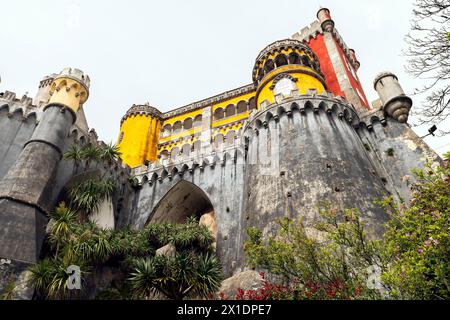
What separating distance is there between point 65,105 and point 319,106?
15.5 m

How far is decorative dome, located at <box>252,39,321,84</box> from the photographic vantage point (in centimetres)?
2567

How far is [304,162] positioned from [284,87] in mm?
7789

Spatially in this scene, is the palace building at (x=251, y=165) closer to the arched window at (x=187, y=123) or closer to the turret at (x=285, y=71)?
the turret at (x=285, y=71)

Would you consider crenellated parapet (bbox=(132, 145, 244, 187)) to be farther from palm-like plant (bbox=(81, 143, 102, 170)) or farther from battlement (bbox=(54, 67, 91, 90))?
battlement (bbox=(54, 67, 91, 90))

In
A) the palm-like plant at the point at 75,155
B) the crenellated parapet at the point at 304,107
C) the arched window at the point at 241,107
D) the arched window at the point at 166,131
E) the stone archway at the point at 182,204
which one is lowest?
the stone archway at the point at 182,204

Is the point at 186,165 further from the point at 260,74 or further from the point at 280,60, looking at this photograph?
the point at 280,60

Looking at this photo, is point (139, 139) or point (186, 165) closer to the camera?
point (186, 165)

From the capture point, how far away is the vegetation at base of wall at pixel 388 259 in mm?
7016

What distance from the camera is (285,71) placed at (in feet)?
79.7

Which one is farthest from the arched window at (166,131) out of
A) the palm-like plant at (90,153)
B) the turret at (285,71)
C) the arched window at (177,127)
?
the palm-like plant at (90,153)

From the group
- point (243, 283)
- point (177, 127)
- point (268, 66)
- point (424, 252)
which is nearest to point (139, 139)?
point (177, 127)

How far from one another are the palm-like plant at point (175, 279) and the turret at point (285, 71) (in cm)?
1247

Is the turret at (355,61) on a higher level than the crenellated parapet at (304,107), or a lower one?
higher

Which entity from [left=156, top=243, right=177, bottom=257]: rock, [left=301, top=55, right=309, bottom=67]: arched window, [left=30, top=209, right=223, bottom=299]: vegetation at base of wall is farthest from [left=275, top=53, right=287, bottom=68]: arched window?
[left=156, top=243, right=177, bottom=257]: rock
